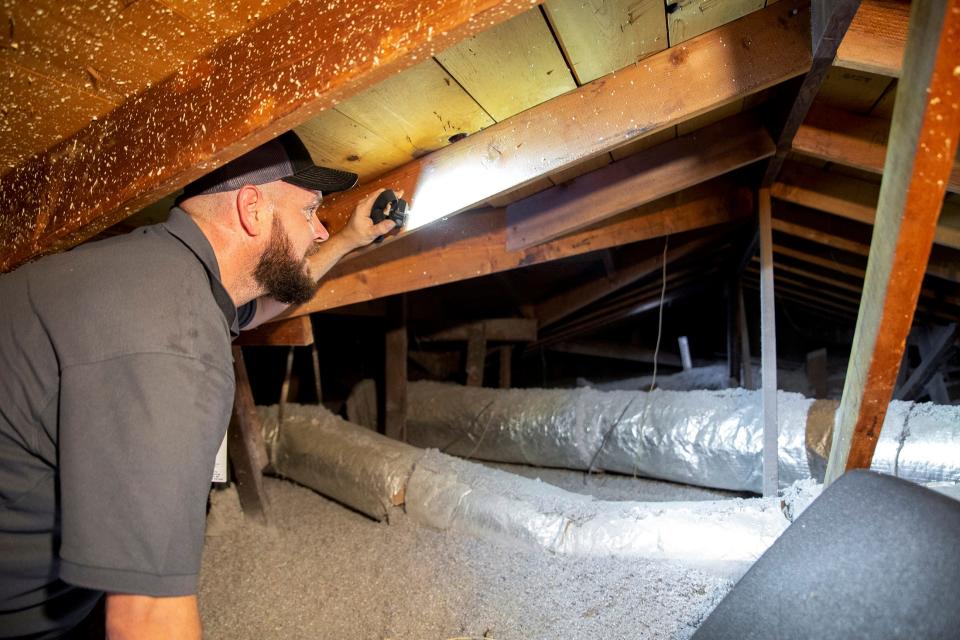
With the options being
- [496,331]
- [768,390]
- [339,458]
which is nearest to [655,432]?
[768,390]

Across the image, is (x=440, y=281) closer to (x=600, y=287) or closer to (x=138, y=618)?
(x=138, y=618)

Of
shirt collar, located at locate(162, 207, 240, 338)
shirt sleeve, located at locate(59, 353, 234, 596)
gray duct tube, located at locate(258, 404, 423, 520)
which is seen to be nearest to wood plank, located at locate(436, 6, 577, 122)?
shirt collar, located at locate(162, 207, 240, 338)

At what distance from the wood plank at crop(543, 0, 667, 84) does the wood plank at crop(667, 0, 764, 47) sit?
0.8 inches

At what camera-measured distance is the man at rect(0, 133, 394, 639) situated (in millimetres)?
621

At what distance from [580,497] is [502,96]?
1.32 metres

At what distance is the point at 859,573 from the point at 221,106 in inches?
43.0

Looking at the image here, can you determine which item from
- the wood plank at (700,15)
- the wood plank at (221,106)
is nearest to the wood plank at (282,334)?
the wood plank at (221,106)

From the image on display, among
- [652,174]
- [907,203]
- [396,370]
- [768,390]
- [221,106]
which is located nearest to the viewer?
[907,203]

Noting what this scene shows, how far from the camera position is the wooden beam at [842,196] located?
179 cm

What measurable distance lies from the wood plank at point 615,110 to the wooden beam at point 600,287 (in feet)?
6.46

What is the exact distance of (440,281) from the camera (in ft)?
6.29

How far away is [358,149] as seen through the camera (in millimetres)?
1336

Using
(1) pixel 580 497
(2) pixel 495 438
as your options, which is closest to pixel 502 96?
(1) pixel 580 497

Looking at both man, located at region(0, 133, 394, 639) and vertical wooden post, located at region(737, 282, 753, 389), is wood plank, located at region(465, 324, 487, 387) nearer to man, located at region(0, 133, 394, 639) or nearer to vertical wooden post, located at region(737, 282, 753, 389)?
vertical wooden post, located at region(737, 282, 753, 389)
